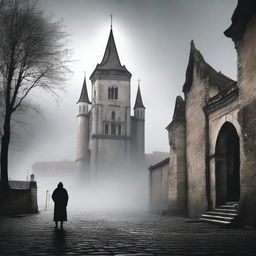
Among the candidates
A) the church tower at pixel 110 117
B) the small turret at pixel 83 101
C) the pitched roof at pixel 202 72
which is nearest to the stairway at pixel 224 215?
the pitched roof at pixel 202 72

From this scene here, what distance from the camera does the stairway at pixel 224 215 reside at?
1406 cm

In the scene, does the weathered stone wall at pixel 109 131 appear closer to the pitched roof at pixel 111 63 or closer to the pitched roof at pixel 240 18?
the pitched roof at pixel 111 63

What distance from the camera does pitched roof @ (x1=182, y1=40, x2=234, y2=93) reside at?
18.9 meters

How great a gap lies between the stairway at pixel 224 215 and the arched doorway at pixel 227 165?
2.00 ft

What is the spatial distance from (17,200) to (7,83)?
21.2 ft

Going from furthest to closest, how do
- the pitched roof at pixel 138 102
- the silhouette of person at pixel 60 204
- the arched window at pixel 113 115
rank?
1. the pitched roof at pixel 138 102
2. the arched window at pixel 113 115
3. the silhouette of person at pixel 60 204

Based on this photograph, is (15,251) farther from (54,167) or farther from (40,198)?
(54,167)

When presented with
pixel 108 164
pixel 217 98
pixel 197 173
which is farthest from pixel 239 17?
pixel 108 164

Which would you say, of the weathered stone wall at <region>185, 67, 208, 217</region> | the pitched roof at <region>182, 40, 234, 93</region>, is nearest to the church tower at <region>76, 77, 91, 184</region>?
the weathered stone wall at <region>185, 67, 208, 217</region>

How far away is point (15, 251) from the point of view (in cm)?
683

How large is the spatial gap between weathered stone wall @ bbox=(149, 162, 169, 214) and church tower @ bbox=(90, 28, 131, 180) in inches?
1625

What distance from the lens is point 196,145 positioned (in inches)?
805

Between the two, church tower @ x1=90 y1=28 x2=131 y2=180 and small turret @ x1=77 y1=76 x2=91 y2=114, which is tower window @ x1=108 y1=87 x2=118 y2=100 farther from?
small turret @ x1=77 y1=76 x2=91 y2=114

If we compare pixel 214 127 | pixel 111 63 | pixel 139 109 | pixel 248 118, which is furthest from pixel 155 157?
pixel 248 118
